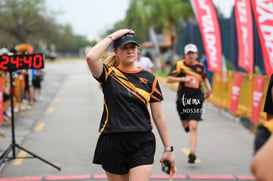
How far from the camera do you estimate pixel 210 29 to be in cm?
1202

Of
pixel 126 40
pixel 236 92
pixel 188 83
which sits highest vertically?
pixel 126 40

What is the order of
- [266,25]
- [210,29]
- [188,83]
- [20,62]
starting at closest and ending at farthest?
[266,25] < [20,62] < [188,83] < [210,29]

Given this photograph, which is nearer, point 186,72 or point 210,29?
point 186,72

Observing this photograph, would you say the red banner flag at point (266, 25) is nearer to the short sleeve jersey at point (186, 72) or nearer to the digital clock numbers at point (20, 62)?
the short sleeve jersey at point (186, 72)

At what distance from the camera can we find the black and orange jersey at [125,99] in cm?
376

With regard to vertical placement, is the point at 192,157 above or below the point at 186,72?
below

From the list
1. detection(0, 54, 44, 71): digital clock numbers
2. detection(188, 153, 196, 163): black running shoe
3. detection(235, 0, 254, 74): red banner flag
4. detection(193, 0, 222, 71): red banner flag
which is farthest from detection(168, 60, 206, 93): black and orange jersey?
detection(193, 0, 222, 71): red banner flag

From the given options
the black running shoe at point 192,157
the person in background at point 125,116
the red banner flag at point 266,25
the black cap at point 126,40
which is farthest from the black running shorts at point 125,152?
the black running shoe at point 192,157

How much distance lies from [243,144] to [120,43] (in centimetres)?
581

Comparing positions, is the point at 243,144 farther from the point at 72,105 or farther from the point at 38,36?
the point at 38,36

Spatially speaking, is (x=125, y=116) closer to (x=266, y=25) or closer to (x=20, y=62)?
(x=266, y=25)

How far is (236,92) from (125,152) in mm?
8904

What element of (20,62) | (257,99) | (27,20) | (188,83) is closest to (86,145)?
(188,83)

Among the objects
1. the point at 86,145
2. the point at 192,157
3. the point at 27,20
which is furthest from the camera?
the point at 27,20
